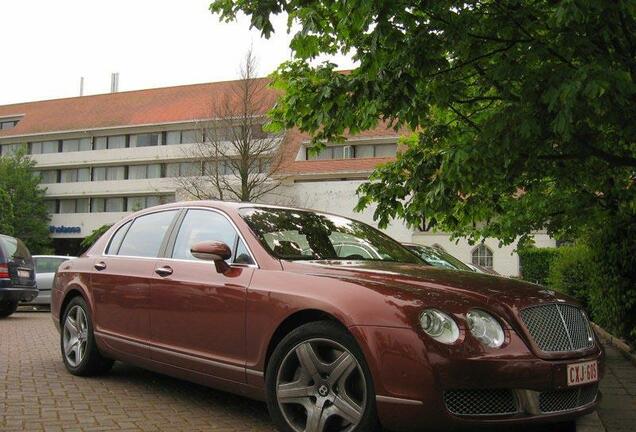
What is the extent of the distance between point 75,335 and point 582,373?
4534 mm

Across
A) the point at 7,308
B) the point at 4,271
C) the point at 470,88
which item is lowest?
the point at 7,308

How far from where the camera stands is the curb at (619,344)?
266 inches

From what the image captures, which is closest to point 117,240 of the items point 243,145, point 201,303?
point 201,303

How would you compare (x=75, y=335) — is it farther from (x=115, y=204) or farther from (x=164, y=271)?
(x=115, y=204)

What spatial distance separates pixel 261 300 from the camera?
4145 millimetres

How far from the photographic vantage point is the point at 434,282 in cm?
382

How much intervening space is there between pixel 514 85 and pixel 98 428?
4.05 metres

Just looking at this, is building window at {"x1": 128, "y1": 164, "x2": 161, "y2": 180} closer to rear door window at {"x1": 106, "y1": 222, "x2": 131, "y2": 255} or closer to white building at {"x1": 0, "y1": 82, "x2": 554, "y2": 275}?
white building at {"x1": 0, "y1": 82, "x2": 554, "y2": 275}

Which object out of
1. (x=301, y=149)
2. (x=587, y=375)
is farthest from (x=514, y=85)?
(x=301, y=149)

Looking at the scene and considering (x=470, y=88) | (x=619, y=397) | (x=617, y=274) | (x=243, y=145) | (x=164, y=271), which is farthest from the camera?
(x=243, y=145)

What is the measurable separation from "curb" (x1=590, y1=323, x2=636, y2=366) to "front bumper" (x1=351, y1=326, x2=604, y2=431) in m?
3.15

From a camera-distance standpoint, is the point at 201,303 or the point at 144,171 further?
the point at 144,171

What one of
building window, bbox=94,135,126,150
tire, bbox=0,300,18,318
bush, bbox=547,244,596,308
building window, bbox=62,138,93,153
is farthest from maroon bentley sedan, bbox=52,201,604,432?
building window, bbox=62,138,93,153

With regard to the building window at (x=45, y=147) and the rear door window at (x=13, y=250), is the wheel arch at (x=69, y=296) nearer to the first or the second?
the rear door window at (x=13, y=250)
